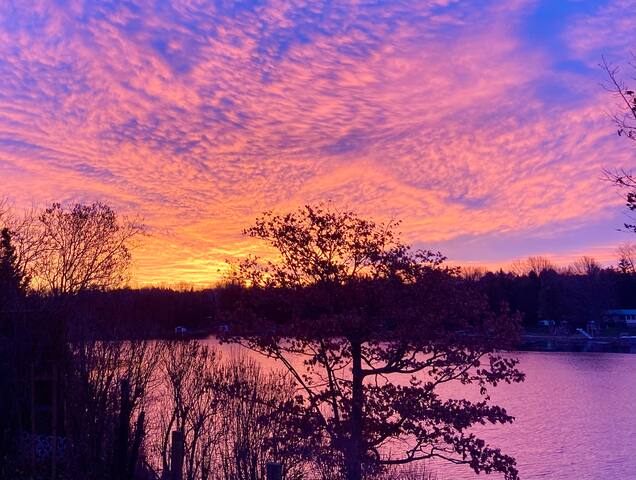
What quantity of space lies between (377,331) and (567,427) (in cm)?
2109

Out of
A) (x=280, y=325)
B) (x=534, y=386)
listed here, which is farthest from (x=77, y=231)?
(x=534, y=386)

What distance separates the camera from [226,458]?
13078 mm

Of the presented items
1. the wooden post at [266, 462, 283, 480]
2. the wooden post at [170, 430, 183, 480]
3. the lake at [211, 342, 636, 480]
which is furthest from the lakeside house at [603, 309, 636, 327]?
the wooden post at [266, 462, 283, 480]

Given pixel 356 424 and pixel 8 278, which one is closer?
pixel 356 424

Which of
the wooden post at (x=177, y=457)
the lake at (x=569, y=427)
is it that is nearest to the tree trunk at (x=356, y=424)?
the wooden post at (x=177, y=457)

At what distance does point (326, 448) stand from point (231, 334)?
107 inches

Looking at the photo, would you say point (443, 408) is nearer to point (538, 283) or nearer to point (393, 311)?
point (393, 311)

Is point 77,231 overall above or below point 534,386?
above

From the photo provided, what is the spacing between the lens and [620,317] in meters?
102

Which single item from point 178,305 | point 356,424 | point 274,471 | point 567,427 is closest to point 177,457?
point 356,424

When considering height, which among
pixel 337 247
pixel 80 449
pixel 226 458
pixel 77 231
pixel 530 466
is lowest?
pixel 530 466

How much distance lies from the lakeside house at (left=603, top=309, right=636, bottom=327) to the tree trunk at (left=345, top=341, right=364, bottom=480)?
9560 cm

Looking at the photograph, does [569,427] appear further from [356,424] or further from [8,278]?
[8,278]

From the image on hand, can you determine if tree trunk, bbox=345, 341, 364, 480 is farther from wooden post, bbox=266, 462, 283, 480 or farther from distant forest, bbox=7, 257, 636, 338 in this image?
wooden post, bbox=266, 462, 283, 480
